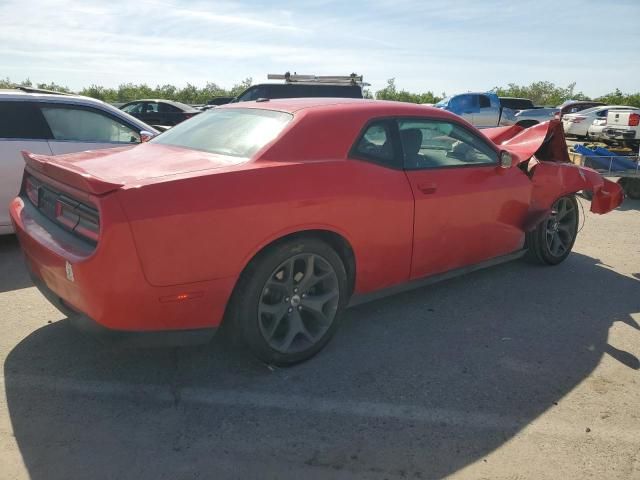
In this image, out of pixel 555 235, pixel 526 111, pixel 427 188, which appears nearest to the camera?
pixel 427 188

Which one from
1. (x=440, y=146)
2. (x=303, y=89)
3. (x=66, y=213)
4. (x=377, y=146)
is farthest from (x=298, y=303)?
(x=303, y=89)

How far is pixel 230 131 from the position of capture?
11.5 ft

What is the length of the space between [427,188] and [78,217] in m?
2.20

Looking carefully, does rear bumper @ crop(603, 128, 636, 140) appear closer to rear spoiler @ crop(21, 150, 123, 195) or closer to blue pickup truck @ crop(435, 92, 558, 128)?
blue pickup truck @ crop(435, 92, 558, 128)

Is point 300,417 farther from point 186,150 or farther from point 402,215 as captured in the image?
point 186,150

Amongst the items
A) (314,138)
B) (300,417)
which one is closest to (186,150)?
(314,138)

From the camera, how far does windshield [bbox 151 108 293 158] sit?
10.6ft

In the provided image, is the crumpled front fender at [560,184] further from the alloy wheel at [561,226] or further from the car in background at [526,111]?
the car in background at [526,111]

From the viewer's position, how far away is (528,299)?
172 inches

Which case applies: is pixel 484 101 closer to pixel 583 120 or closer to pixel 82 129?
pixel 583 120

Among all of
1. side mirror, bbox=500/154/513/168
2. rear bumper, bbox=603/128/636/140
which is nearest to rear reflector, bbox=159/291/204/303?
side mirror, bbox=500/154/513/168

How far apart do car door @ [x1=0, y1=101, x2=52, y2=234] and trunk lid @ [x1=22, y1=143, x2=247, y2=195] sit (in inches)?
76.2

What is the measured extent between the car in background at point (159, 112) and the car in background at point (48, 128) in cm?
1128

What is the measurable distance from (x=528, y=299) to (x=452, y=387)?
1.69m
